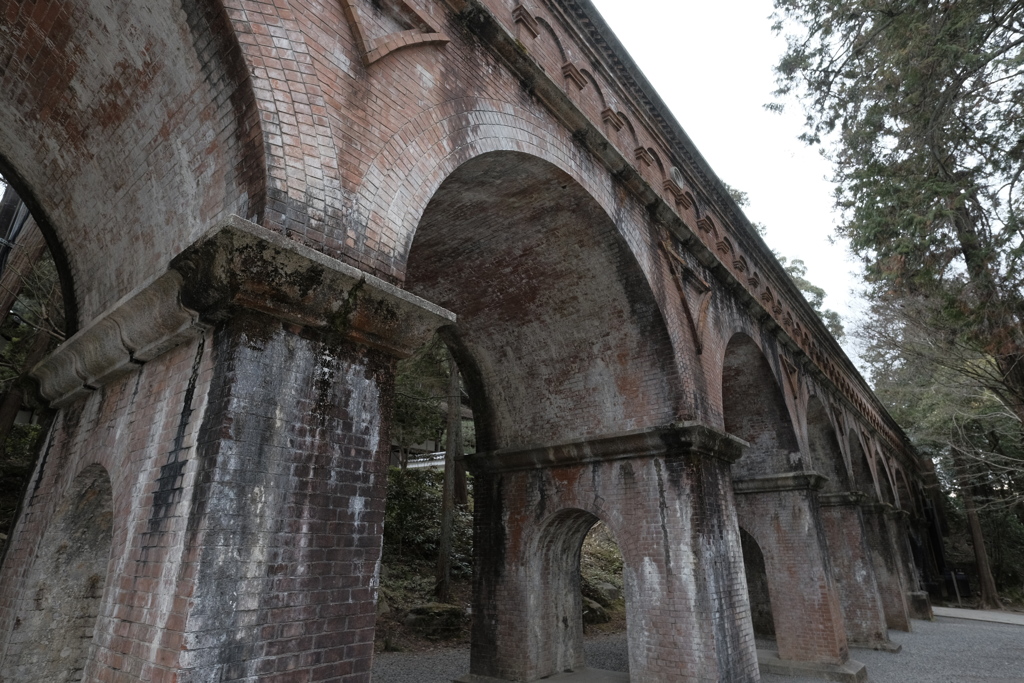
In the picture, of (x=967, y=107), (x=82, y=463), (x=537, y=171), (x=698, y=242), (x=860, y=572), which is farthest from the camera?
(x=860, y=572)

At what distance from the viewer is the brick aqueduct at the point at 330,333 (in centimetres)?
300

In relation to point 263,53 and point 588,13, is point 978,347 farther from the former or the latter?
point 263,53

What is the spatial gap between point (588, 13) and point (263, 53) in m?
6.39

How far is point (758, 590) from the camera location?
46.0ft

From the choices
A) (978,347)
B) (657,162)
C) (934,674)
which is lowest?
(934,674)

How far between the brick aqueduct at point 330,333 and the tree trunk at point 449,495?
4.16m

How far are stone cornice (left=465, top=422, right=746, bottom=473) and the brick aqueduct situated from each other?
0.04m

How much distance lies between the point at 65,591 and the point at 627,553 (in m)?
5.85

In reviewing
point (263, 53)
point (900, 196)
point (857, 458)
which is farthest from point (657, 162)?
point (857, 458)

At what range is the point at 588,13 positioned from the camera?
8.63 meters

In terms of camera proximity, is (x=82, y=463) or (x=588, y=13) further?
(x=588, y=13)

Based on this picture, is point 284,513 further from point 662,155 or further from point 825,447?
point 825,447

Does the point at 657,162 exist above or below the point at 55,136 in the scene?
above

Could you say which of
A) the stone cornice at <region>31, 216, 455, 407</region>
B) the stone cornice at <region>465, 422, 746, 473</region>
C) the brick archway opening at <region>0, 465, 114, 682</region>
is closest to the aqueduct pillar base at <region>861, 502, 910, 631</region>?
the stone cornice at <region>465, 422, 746, 473</region>
